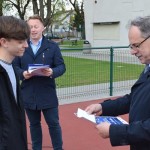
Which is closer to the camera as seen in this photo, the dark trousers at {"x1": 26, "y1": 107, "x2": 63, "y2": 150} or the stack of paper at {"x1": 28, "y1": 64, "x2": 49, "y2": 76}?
the stack of paper at {"x1": 28, "y1": 64, "x2": 49, "y2": 76}

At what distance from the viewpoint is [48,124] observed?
190 inches

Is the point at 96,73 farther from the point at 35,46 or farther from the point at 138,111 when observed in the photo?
the point at 138,111

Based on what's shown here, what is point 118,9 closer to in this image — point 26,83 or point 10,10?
point 26,83

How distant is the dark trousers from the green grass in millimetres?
4397

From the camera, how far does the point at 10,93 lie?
112 inches

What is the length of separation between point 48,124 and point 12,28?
225 centimetres

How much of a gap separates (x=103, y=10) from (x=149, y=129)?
23.3 meters

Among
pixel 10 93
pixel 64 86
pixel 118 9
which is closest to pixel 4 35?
pixel 10 93

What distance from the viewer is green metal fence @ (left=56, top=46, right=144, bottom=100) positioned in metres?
9.41

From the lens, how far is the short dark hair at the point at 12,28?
9.28 ft

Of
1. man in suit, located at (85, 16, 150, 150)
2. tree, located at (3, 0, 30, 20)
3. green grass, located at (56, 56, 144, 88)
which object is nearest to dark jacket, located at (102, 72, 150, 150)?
man in suit, located at (85, 16, 150, 150)

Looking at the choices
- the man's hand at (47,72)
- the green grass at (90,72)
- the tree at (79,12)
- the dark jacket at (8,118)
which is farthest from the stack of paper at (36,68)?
the tree at (79,12)

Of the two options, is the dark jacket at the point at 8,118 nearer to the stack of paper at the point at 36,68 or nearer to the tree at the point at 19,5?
the stack of paper at the point at 36,68

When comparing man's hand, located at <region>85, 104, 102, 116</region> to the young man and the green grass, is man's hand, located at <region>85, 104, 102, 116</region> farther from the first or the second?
the green grass
